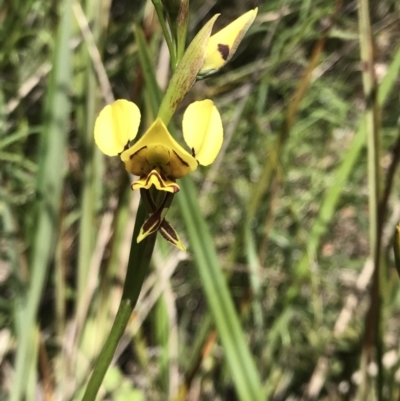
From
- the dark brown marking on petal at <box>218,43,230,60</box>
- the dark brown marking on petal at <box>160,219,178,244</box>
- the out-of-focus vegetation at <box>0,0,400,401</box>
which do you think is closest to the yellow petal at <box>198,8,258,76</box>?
the dark brown marking on petal at <box>218,43,230,60</box>

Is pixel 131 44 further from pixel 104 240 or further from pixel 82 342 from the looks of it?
pixel 82 342

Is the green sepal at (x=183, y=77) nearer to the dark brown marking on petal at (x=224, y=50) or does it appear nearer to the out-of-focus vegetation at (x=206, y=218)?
the dark brown marking on petal at (x=224, y=50)

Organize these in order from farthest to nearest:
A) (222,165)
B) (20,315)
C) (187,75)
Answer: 1. (222,165)
2. (20,315)
3. (187,75)

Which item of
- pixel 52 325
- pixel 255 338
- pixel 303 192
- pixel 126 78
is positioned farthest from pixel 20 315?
pixel 303 192

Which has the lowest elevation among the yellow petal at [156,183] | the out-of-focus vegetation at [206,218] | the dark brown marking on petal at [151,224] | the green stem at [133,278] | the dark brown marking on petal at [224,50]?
the out-of-focus vegetation at [206,218]

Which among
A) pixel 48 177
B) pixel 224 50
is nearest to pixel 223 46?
pixel 224 50

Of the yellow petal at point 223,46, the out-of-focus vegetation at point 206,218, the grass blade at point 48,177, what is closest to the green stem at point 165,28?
the yellow petal at point 223,46
